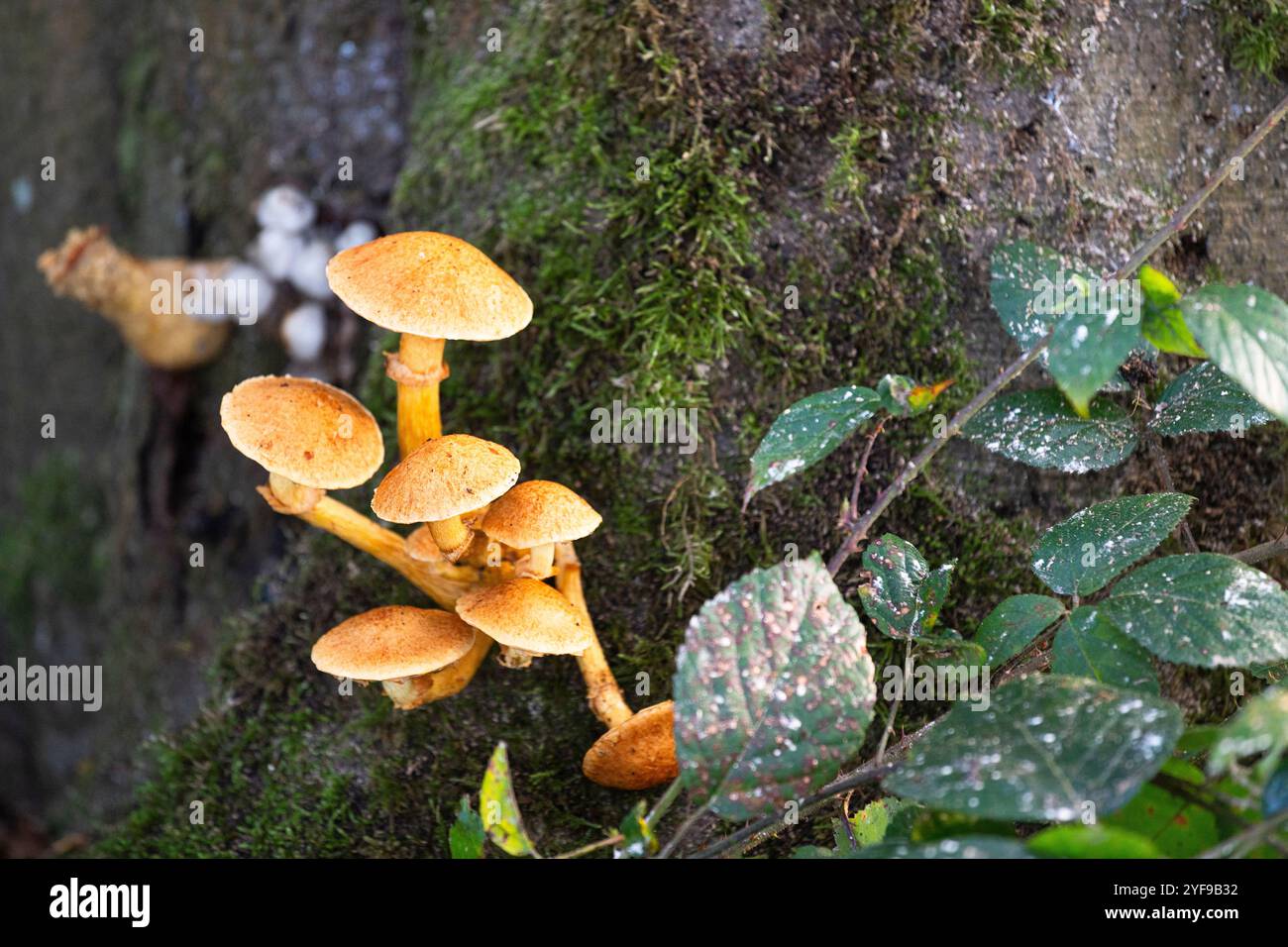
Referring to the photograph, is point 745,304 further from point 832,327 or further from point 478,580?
point 478,580

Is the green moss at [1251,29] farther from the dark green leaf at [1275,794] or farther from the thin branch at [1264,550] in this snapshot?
Answer: the dark green leaf at [1275,794]

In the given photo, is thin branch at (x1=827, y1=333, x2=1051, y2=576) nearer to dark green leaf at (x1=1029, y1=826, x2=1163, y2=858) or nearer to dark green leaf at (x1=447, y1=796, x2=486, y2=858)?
dark green leaf at (x1=1029, y1=826, x2=1163, y2=858)

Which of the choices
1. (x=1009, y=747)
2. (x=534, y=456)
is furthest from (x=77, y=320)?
(x=1009, y=747)

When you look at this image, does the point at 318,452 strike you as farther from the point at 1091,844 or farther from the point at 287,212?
the point at 1091,844

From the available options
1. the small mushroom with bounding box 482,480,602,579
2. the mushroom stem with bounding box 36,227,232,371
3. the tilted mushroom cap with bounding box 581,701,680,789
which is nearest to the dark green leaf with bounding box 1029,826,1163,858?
the tilted mushroom cap with bounding box 581,701,680,789

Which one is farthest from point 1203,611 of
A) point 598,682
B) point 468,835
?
point 468,835
